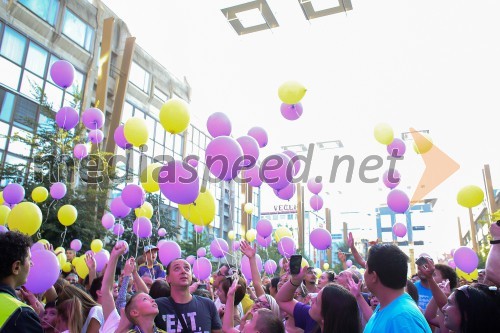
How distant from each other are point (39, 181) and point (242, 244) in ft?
31.6

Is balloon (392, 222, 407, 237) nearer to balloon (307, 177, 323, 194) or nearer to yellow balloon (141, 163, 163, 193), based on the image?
balloon (307, 177, 323, 194)

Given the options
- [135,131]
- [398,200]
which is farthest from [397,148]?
[135,131]

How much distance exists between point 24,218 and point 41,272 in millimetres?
2046

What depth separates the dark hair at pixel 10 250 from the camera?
2057mm

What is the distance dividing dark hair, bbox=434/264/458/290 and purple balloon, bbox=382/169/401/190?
3000mm

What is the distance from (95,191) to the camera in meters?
11.6

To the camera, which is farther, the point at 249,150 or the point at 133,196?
the point at 133,196

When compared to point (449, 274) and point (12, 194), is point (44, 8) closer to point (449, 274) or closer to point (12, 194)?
point (12, 194)

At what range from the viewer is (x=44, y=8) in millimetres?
14797

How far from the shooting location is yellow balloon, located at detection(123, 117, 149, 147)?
6262mm

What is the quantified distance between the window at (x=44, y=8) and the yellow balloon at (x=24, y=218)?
39.4 feet

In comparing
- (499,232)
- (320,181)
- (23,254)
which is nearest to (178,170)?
(23,254)

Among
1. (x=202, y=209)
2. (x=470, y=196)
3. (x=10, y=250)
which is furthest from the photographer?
(x=470, y=196)

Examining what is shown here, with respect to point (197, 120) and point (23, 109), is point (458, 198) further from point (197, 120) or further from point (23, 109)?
point (197, 120)
